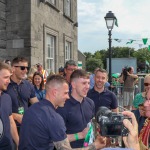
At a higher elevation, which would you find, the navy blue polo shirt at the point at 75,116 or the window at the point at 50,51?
the window at the point at 50,51

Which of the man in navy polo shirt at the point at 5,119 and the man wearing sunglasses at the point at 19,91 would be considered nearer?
the man in navy polo shirt at the point at 5,119

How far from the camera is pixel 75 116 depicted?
11.8ft

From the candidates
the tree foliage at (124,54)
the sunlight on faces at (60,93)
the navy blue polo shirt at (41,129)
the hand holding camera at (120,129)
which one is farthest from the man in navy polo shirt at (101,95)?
the tree foliage at (124,54)

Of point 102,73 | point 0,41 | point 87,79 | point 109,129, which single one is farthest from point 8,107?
point 0,41

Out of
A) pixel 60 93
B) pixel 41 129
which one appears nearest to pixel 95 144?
pixel 41 129

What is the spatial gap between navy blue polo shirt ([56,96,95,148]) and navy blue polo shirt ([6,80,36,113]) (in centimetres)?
108

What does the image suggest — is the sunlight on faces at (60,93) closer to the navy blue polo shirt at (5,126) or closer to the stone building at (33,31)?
the navy blue polo shirt at (5,126)

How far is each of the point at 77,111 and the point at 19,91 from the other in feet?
4.29

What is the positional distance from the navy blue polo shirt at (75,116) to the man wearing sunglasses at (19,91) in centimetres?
104

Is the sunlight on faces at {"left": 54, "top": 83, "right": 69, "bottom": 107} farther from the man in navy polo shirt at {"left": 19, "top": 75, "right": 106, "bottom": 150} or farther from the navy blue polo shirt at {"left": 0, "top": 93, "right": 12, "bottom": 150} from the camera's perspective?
the navy blue polo shirt at {"left": 0, "top": 93, "right": 12, "bottom": 150}

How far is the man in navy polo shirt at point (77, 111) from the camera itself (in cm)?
353

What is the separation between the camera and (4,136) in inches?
129

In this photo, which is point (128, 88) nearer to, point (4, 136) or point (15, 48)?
point (15, 48)

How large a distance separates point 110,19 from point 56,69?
390 cm
